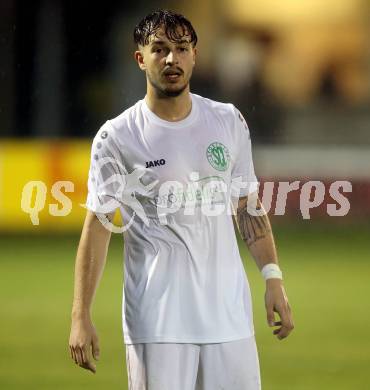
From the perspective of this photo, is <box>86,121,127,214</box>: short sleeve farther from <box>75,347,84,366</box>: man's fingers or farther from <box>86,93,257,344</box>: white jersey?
<box>75,347,84,366</box>: man's fingers

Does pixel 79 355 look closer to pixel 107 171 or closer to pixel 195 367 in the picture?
pixel 195 367

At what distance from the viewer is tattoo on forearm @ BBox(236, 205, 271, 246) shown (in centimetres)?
516

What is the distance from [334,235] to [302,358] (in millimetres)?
7924

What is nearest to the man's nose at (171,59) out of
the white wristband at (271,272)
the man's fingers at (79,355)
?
the white wristband at (271,272)

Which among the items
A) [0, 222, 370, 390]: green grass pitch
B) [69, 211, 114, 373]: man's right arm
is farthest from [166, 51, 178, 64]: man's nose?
[0, 222, 370, 390]: green grass pitch

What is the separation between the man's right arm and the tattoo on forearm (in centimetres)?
57

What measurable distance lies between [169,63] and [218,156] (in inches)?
15.5

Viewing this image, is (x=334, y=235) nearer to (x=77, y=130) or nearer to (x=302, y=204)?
(x=302, y=204)

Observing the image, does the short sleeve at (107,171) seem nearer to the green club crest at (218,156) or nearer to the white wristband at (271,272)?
the green club crest at (218,156)

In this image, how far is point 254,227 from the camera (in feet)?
16.9

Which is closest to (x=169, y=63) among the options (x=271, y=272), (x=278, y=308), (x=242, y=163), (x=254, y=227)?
(x=242, y=163)

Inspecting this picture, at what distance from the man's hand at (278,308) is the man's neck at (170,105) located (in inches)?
28.5

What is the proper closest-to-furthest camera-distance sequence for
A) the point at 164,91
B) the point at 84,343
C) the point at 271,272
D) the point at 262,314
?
1. the point at 84,343
2. the point at 164,91
3. the point at 271,272
4. the point at 262,314

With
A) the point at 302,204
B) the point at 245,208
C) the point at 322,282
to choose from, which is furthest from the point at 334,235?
the point at 245,208
